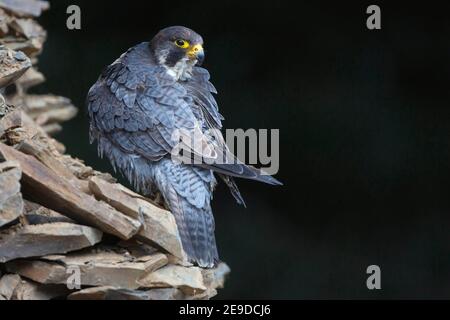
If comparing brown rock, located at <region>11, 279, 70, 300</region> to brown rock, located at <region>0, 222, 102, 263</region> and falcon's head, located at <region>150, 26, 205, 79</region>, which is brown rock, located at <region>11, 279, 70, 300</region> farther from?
falcon's head, located at <region>150, 26, 205, 79</region>

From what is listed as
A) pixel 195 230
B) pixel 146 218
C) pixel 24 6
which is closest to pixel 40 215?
pixel 146 218

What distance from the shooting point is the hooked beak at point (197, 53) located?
14.2 ft

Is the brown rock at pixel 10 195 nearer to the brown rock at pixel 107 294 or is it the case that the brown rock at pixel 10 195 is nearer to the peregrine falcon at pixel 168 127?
the brown rock at pixel 107 294

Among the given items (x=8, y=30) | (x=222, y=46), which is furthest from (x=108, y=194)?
(x=222, y=46)

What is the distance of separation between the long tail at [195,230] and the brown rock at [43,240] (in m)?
0.60

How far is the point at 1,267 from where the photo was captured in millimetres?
3307

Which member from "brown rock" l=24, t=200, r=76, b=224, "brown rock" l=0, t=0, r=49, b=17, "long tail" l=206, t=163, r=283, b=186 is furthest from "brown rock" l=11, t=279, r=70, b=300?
"brown rock" l=0, t=0, r=49, b=17

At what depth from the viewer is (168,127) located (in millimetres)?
4086

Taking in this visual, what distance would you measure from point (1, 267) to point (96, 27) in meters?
3.45

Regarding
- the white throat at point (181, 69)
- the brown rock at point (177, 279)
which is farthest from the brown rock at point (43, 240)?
the white throat at point (181, 69)

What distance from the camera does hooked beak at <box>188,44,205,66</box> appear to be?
4324 mm

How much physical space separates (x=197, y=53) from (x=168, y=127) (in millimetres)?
451

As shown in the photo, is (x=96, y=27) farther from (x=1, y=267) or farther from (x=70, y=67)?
(x=1, y=267)

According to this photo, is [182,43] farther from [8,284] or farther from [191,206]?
[8,284]
